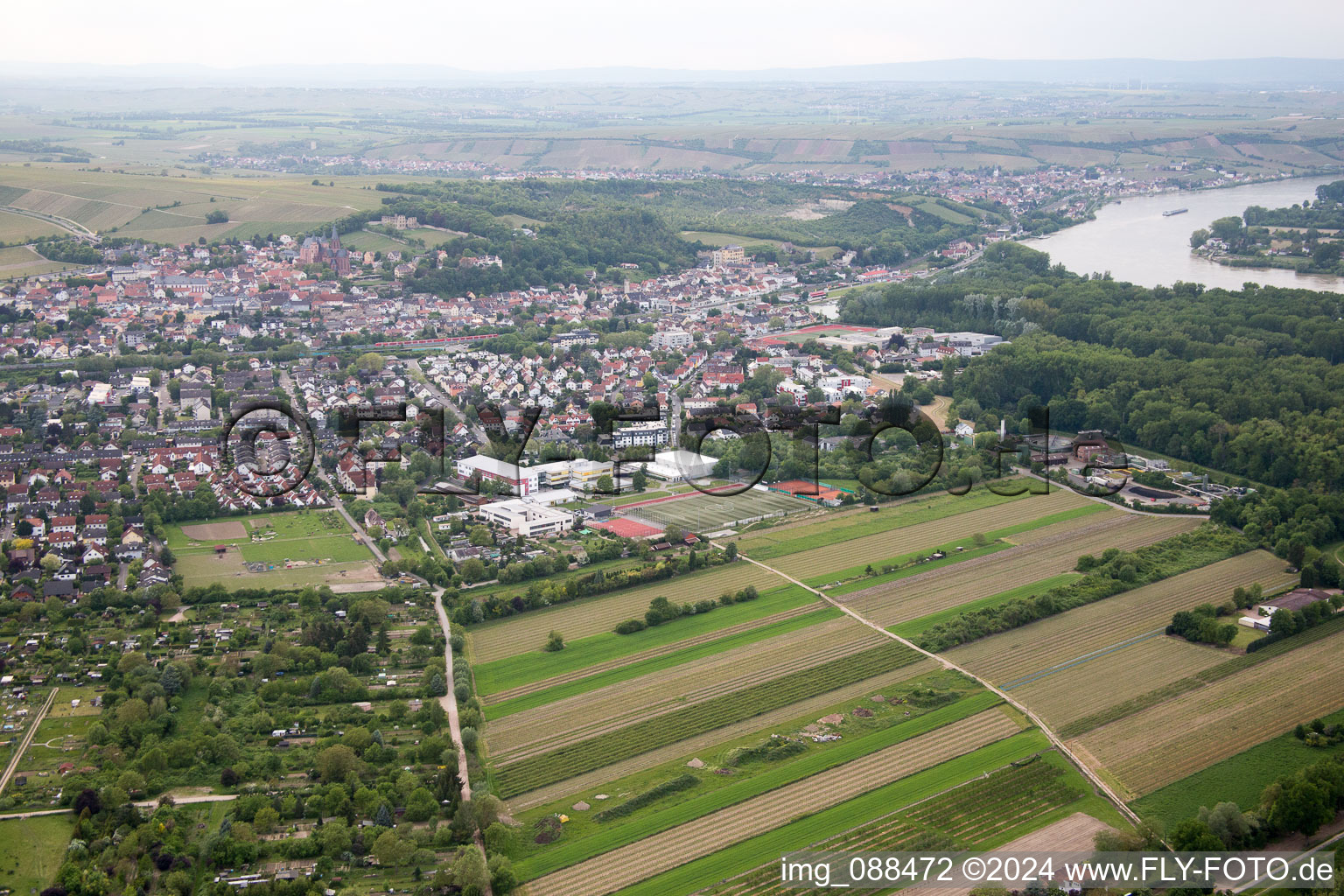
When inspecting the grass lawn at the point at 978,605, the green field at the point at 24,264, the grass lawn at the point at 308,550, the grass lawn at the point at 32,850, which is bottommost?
the grass lawn at the point at 978,605

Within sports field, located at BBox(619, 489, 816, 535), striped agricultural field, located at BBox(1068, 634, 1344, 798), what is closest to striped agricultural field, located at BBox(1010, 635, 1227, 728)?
striped agricultural field, located at BBox(1068, 634, 1344, 798)

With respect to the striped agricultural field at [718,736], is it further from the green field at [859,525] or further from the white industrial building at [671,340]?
the white industrial building at [671,340]

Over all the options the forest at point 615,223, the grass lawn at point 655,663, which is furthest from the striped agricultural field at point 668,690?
the forest at point 615,223

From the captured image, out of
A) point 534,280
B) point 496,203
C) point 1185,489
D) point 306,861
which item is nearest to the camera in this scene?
point 306,861

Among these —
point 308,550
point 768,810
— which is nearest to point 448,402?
point 308,550

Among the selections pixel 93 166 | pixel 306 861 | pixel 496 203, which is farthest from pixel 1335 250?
pixel 93 166

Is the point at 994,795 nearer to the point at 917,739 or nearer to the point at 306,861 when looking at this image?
the point at 917,739
